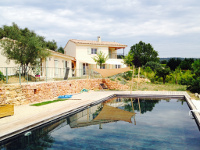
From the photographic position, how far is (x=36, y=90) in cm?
1109

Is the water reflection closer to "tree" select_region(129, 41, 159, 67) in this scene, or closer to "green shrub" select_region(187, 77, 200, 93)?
"green shrub" select_region(187, 77, 200, 93)

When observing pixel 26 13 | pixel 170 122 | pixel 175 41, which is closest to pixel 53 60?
pixel 26 13

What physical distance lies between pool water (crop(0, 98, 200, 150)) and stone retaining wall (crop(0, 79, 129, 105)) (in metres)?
3.23

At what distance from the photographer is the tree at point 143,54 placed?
42.5 meters

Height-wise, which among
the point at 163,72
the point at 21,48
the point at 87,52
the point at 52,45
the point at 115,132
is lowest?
the point at 115,132

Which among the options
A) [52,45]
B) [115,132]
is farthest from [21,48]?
[52,45]

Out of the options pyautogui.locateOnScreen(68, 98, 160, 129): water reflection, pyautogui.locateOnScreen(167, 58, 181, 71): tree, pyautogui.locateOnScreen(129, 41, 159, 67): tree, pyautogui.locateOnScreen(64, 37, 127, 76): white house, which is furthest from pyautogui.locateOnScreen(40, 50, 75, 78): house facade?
pyautogui.locateOnScreen(167, 58, 181, 71): tree

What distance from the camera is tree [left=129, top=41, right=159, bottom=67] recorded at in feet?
139

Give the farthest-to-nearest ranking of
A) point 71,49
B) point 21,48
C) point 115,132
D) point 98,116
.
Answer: point 71,49
point 21,48
point 98,116
point 115,132

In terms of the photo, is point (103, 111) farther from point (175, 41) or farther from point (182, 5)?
point (175, 41)

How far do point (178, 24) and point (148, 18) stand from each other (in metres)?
3.31

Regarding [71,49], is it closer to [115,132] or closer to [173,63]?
[173,63]

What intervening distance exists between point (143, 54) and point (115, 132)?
38478 mm

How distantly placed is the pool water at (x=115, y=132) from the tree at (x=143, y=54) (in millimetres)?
33717
